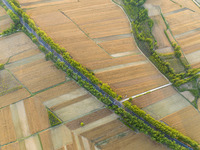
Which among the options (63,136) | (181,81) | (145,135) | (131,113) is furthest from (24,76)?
(181,81)

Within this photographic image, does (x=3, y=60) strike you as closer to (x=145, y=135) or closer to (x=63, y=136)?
(x=63, y=136)

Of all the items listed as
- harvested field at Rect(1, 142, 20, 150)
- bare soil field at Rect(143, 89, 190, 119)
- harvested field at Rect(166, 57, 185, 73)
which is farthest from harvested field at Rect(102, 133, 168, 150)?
harvested field at Rect(166, 57, 185, 73)

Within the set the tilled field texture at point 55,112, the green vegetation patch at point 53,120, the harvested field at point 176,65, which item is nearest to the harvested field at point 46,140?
the tilled field texture at point 55,112

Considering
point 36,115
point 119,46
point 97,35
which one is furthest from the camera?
point 97,35

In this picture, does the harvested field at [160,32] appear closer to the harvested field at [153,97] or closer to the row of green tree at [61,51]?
the harvested field at [153,97]

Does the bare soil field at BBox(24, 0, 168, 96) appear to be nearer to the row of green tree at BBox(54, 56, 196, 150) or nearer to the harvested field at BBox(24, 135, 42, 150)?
the row of green tree at BBox(54, 56, 196, 150)

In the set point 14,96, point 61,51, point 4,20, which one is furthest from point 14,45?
point 14,96

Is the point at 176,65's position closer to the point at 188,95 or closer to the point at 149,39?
the point at 188,95
